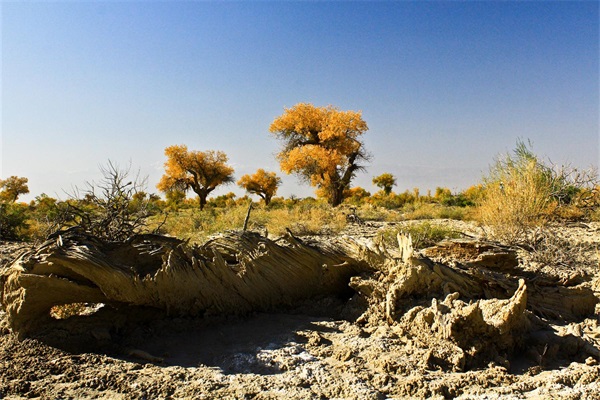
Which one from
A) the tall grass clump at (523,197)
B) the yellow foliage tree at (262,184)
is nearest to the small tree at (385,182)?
the yellow foliage tree at (262,184)

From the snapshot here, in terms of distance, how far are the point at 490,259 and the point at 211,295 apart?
2837mm

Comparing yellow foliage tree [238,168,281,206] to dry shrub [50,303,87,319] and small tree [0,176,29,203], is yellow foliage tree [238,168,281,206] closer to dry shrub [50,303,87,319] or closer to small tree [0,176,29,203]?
small tree [0,176,29,203]

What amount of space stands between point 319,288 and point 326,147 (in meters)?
24.3

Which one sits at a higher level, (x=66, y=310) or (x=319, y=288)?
(x=319, y=288)

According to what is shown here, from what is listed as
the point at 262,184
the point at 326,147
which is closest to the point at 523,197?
the point at 326,147

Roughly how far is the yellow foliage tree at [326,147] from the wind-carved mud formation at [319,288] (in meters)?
22.5

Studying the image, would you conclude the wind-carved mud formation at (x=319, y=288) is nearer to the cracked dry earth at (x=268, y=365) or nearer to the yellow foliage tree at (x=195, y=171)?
the cracked dry earth at (x=268, y=365)

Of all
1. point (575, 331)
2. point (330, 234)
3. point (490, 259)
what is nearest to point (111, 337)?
point (575, 331)

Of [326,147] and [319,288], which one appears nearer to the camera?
[319,288]

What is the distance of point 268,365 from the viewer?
2.61 m

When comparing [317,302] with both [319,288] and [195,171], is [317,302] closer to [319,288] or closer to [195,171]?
[319,288]

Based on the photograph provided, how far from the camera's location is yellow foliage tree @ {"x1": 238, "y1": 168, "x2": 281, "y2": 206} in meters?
46.2

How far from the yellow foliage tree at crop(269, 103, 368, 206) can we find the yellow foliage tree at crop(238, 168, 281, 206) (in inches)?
707

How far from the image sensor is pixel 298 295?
3662 millimetres
